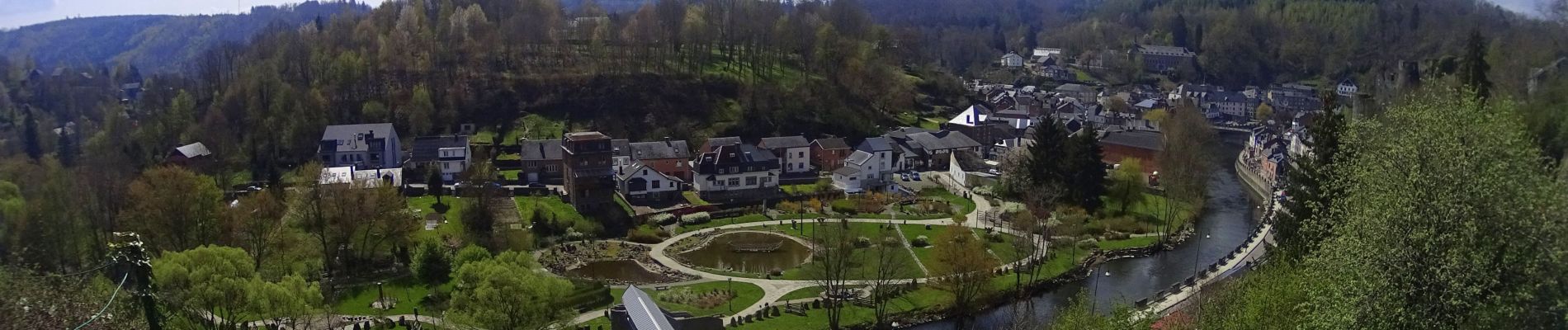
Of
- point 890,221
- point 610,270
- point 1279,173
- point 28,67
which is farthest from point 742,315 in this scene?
point 28,67

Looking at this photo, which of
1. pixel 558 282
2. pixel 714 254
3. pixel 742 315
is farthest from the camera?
pixel 714 254

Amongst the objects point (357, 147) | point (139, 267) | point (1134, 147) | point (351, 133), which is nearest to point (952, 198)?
point (1134, 147)

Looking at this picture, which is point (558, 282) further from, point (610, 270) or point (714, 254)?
point (714, 254)

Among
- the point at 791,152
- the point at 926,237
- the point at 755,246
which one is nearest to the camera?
the point at 755,246

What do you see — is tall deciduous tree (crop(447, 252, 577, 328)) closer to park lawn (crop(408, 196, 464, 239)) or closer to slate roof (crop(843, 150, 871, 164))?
park lawn (crop(408, 196, 464, 239))

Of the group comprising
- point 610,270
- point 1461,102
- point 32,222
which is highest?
point 1461,102

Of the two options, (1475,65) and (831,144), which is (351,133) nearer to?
(831,144)
